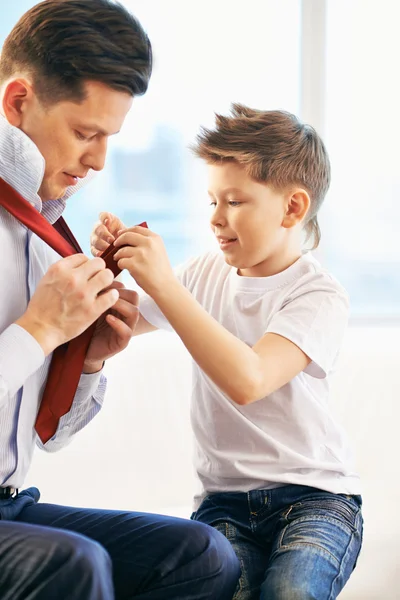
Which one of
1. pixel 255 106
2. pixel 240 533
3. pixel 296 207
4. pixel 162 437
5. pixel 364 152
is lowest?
pixel 240 533

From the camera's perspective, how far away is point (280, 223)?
6.18 ft

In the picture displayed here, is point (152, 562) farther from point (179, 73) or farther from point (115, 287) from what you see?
point (179, 73)

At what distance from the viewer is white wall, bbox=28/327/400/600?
2367 mm

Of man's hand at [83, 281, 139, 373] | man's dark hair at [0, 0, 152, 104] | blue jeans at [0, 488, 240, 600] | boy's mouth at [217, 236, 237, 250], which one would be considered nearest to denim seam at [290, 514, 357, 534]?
blue jeans at [0, 488, 240, 600]

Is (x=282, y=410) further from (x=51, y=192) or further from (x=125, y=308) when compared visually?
(x=51, y=192)

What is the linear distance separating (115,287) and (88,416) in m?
0.31

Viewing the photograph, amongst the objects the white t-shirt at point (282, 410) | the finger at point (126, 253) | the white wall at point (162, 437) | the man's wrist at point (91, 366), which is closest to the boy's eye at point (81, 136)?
the finger at point (126, 253)

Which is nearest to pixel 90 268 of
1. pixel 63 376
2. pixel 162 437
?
pixel 63 376

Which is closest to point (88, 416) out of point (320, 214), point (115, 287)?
point (115, 287)

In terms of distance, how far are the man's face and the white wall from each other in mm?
1028

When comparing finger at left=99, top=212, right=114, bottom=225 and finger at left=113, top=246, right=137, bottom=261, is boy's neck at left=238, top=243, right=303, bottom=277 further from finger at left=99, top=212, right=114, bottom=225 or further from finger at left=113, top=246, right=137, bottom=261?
finger at left=113, top=246, right=137, bottom=261

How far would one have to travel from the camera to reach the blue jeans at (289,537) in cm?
156

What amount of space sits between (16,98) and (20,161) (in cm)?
13

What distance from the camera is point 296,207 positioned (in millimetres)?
1908
